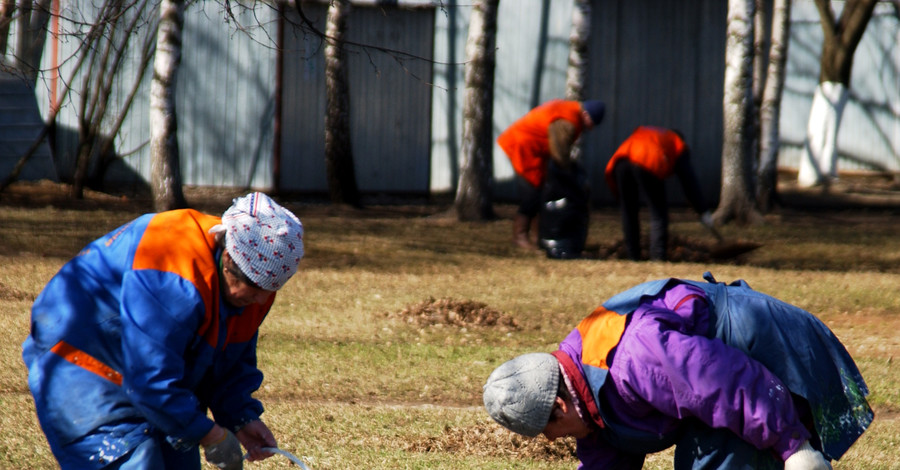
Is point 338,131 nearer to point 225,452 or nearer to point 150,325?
point 225,452

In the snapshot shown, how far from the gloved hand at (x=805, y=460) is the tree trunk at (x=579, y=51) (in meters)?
11.3

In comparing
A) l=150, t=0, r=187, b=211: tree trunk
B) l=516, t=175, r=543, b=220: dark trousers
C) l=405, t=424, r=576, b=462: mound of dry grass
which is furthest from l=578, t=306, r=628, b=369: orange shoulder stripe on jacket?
l=150, t=0, r=187, b=211: tree trunk

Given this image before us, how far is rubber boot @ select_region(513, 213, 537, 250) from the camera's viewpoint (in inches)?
441

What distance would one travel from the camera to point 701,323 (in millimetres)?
2941

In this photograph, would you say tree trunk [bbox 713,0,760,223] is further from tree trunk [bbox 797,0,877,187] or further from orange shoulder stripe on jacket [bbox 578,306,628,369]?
orange shoulder stripe on jacket [bbox 578,306,628,369]

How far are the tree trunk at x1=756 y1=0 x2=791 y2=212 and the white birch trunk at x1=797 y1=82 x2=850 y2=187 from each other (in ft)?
15.0

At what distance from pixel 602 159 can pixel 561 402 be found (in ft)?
47.1

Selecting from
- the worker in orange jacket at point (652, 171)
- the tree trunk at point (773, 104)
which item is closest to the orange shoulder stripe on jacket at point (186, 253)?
the worker in orange jacket at point (652, 171)

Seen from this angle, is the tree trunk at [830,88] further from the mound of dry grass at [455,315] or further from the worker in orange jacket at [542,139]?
the mound of dry grass at [455,315]

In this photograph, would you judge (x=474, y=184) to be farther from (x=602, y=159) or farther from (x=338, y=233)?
(x=602, y=159)

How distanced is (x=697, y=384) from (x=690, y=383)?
0.06 ft

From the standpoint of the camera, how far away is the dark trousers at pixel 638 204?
10.1 meters

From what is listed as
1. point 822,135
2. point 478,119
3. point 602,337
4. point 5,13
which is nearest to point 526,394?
point 602,337

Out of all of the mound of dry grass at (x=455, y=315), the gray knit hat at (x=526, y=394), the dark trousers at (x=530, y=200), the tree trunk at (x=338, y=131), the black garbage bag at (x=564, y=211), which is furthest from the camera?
the tree trunk at (x=338, y=131)
